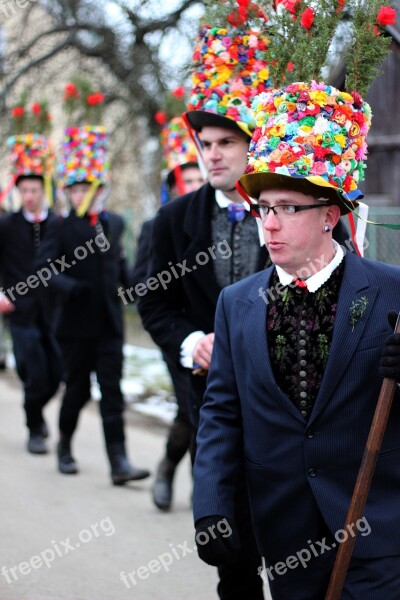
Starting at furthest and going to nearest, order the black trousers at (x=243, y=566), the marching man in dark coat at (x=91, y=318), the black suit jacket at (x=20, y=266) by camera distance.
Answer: the black suit jacket at (x=20, y=266) < the marching man in dark coat at (x=91, y=318) < the black trousers at (x=243, y=566)

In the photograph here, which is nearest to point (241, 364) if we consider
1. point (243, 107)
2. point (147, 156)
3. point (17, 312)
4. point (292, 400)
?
point (292, 400)

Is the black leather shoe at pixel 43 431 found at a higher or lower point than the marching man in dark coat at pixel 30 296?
lower

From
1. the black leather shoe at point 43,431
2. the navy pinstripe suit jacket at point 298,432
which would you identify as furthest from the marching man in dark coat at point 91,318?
the navy pinstripe suit jacket at point 298,432

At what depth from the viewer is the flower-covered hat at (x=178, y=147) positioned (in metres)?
7.88

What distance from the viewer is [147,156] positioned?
15797 millimetres

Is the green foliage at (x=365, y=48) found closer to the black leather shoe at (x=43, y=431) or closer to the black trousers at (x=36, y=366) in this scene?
the black trousers at (x=36, y=366)

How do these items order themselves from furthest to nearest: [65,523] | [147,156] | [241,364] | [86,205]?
1. [147,156]
2. [86,205]
3. [65,523]
4. [241,364]

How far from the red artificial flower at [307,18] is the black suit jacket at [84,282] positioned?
160 inches

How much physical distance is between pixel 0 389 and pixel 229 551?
8.37m

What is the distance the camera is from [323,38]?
335 centimetres

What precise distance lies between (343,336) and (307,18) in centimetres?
102

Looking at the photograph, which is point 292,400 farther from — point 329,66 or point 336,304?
point 329,66

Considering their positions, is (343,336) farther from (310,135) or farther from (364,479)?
(310,135)

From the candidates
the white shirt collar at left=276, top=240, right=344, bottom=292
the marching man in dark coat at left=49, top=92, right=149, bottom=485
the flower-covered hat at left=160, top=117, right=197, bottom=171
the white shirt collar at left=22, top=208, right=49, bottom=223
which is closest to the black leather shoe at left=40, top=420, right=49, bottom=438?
the marching man in dark coat at left=49, top=92, right=149, bottom=485
